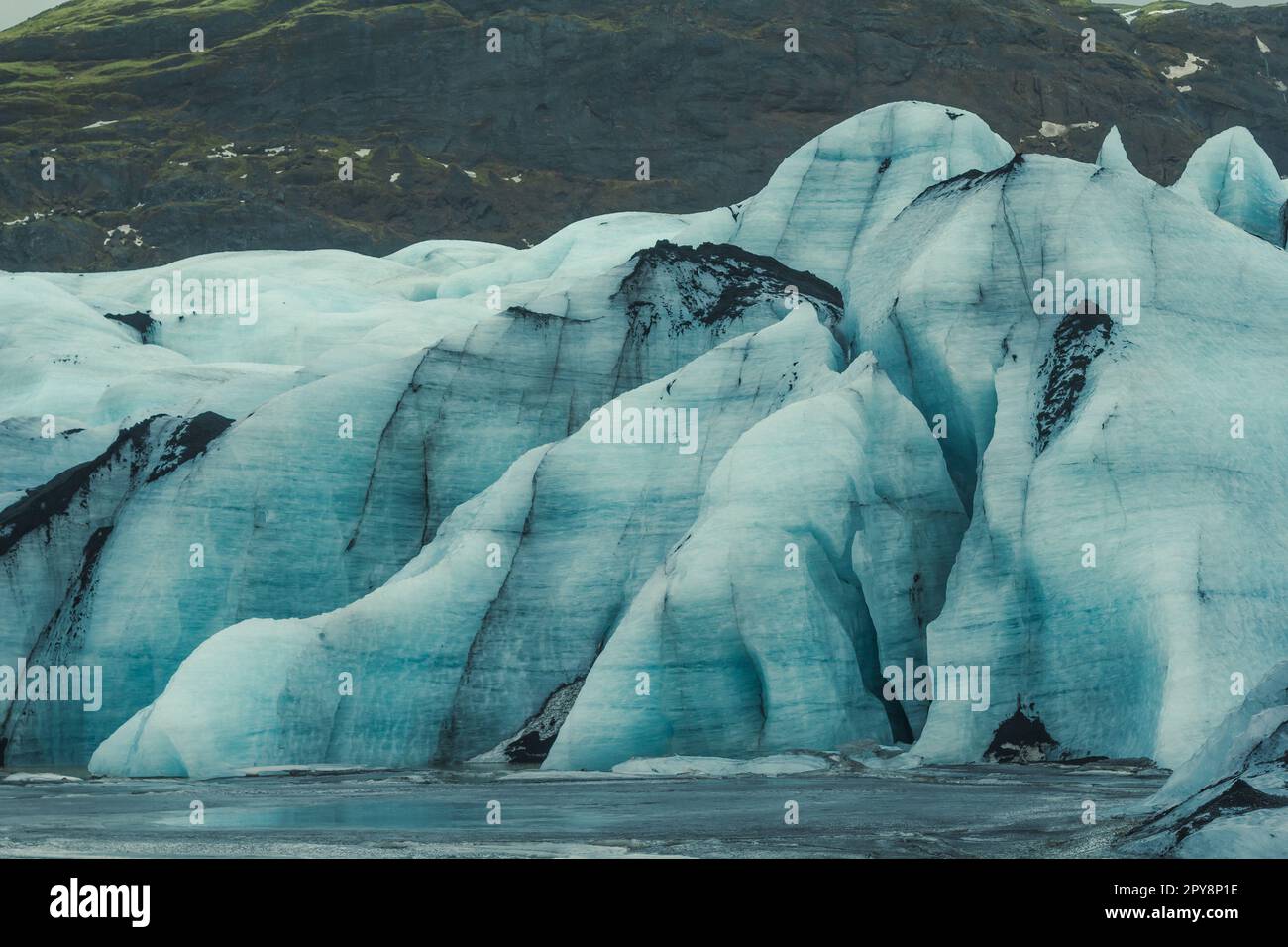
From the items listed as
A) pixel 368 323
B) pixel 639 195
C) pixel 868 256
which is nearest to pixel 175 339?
pixel 368 323

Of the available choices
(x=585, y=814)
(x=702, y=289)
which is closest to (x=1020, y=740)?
(x=585, y=814)

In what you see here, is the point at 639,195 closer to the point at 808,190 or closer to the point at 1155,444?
the point at 808,190

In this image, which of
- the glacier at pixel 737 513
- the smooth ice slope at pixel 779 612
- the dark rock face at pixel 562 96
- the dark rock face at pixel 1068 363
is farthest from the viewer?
the dark rock face at pixel 562 96

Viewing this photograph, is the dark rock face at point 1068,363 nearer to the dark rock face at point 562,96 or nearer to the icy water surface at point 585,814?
the icy water surface at point 585,814

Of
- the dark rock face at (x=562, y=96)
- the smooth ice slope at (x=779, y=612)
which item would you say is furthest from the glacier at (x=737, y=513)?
the dark rock face at (x=562, y=96)

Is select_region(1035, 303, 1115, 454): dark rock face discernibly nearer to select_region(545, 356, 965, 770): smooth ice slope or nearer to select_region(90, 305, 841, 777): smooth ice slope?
select_region(545, 356, 965, 770): smooth ice slope

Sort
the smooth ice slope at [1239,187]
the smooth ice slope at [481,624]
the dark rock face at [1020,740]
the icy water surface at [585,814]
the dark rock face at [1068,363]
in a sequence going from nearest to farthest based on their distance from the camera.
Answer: the icy water surface at [585,814], the dark rock face at [1020,740], the smooth ice slope at [481,624], the dark rock face at [1068,363], the smooth ice slope at [1239,187]

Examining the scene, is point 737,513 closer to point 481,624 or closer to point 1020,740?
point 481,624
